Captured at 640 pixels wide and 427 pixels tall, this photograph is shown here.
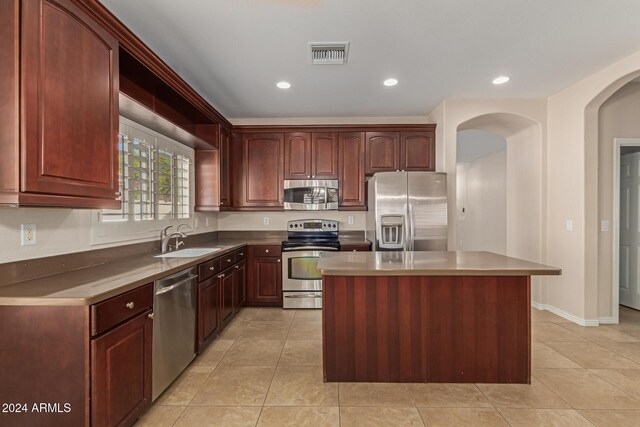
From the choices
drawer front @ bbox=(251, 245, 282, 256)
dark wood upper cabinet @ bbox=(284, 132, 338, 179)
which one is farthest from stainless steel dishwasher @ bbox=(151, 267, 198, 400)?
dark wood upper cabinet @ bbox=(284, 132, 338, 179)

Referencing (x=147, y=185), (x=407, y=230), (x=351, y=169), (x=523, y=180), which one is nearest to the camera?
(x=147, y=185)

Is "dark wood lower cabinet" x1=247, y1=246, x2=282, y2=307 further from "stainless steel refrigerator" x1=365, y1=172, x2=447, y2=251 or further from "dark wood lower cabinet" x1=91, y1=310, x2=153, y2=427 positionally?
"dark wood lower cabinet" x1=91, y1=310, x2=153, y2=427

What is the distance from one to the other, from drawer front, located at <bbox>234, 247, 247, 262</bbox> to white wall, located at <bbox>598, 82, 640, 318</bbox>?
13.2 ft

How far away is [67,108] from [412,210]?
321 centimetres

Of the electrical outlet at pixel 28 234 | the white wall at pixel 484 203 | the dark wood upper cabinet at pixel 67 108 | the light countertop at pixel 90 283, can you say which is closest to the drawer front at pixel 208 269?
the light countertop at pixel 90 283

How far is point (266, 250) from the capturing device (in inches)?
163

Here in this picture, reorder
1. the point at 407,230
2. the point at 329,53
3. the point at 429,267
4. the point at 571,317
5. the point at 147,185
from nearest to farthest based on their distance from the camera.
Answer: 1. the point at 429,267
2. the point at 329,53
3. the point at 147,185
4. the point at 571,317
5. the point at 407,230

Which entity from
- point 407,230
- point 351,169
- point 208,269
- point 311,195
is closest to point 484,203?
point 351,169

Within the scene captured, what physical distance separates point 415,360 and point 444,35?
2.46 metres

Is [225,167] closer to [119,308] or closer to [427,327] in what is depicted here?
[119,308]

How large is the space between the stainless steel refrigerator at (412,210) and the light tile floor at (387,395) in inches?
56.3

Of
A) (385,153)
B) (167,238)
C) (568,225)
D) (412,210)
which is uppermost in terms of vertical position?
(385,153)

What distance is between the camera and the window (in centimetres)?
261

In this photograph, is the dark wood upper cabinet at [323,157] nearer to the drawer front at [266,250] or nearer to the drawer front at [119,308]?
the drawer front at [266,250]
